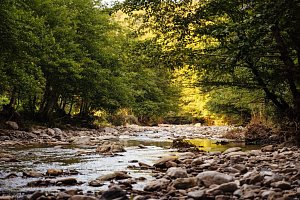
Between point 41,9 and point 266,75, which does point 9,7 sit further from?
point 266,75

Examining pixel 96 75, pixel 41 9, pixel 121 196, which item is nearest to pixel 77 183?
pixel 121 196

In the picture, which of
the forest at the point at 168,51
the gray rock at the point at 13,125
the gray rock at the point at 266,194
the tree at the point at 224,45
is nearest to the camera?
the gray rock at the point at 266,194

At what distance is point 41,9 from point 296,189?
13.0 meters

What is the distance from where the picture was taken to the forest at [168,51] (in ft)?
16.9

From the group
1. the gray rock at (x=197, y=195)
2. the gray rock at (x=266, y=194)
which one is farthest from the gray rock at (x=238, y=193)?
the gray rock at (x=197, y=195)

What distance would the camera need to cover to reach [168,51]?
684 centimetres

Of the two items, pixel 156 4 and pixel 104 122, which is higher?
pixel 156 4

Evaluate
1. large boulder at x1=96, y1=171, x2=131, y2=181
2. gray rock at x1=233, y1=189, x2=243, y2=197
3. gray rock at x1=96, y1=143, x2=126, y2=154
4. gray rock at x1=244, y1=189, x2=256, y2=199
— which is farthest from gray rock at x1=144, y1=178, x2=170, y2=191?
gray rock at x1=96, y1=143, x2=126, y2=154

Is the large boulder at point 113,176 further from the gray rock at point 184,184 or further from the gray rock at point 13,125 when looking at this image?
the gray rock at point 13,125

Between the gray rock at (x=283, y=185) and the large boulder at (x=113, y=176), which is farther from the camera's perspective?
the large boulder at (x=113, y=176)

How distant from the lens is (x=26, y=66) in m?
10.2

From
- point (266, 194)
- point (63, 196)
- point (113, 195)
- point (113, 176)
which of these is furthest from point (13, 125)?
point (266, 194)

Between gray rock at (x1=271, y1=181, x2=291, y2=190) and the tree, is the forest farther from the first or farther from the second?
gray rock at (x1=271, y1=181, x2=291, y2=190)

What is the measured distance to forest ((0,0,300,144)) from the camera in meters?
5.15
